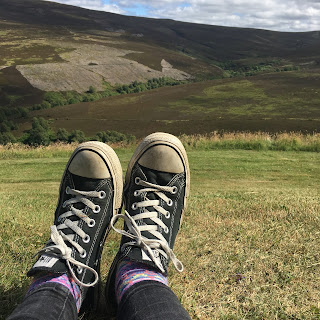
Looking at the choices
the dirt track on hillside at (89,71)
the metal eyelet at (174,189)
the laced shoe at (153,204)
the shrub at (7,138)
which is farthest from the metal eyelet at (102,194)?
the dirt track on hillside at (89,71)

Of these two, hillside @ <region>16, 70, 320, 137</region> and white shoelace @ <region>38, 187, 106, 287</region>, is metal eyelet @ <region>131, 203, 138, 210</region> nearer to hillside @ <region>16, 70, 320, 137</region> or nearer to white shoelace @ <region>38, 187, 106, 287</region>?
white shoelace @ <region>38, 187, 106, 287</region>

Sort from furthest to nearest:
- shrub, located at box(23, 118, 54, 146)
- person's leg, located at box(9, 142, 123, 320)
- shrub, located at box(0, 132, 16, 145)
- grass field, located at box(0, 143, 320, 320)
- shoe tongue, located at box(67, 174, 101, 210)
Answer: shrub, located at box(23, 118, 54, 146) < shrub, located at box(0, 132, 16, 145) < shoe tongue, located at box(67, 174, 101, 210) < grass field, located at box(0, 143, 320, 320) < person's leg, located at box(9, 142, 123, 320)

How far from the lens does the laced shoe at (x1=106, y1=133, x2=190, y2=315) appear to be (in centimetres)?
192

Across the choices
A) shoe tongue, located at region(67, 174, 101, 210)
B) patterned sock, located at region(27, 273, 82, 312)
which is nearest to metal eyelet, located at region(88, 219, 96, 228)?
shoe tongue, located at region(67, 174, 101, 210)

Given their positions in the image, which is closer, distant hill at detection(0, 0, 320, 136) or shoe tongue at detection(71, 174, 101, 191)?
shoe tongue at detection(71, 174, 101, 191)

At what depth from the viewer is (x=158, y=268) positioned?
72.4 inches

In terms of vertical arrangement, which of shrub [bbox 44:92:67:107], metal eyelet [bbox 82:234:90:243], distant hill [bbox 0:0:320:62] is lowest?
shrub [bbox 44:92:67:107]

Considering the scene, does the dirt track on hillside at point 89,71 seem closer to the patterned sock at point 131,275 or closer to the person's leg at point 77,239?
the person's leg at point 77,239

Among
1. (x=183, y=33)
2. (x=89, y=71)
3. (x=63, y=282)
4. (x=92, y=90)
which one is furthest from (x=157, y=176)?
(x=183, y=33)

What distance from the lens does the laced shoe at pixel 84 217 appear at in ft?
5.92

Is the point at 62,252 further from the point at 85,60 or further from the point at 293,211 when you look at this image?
the point at 85,60

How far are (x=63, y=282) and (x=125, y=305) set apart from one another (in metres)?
0.36

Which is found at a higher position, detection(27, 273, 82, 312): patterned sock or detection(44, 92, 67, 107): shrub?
detection(27, 273, 82, 312): patterned sock

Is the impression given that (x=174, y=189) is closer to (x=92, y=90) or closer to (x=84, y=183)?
(x=84, y=183)
